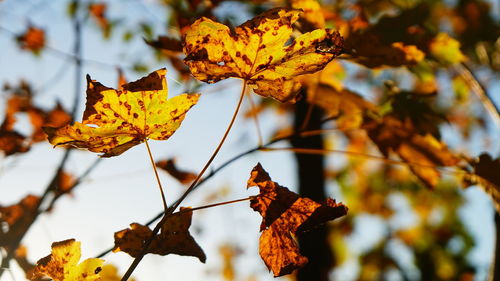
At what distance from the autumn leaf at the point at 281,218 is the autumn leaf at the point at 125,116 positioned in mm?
178

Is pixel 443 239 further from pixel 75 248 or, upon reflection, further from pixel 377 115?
pixel 75 248

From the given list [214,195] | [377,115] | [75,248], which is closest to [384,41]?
[377,115]

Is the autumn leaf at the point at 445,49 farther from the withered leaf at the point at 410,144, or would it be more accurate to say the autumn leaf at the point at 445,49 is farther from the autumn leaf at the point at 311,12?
the autumn leaf at the point at 311,12

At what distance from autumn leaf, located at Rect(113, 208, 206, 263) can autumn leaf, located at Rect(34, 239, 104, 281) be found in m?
0.05

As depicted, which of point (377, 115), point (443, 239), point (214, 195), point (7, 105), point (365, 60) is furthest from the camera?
point (214, 195)

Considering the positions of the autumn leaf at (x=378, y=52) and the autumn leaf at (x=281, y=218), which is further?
the autumn leaf at (x=378, y=52)

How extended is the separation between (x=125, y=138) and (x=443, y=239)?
21.9 feet

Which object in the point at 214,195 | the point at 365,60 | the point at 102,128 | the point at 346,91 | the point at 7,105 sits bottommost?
the point at 102,128

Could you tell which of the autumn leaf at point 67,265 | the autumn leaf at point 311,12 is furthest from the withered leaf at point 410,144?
the autumn leaf at point 67,265

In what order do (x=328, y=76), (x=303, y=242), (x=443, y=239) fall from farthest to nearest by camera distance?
(x=443, y=239), (x=303, y=242), (x=328, y=76)

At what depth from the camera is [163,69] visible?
639 millimetres

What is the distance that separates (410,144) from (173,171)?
2.59ft

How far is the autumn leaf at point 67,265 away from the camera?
65cm

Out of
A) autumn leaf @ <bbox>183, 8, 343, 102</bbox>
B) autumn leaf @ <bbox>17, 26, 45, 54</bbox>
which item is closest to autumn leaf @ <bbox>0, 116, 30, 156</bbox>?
autumn leaf @ <bbox>183, 8, 343, 102</bbox>
